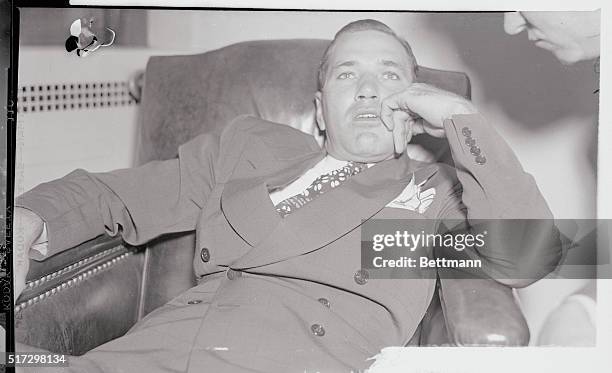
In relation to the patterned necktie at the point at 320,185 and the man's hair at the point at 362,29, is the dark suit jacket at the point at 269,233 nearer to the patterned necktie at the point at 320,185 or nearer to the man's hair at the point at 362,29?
the patterned necktie at the point at 320,185

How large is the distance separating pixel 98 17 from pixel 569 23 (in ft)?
2.79

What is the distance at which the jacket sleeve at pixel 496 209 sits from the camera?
1134 millimetres

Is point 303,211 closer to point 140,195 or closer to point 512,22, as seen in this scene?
point 140,195

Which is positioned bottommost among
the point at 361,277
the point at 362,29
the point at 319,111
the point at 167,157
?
the point at 361,277

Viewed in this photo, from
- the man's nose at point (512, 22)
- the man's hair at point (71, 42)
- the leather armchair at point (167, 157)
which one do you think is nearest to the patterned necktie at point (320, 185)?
the leather armchair at point (167, 157)

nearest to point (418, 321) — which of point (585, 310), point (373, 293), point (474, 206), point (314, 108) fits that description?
point (373, 293)

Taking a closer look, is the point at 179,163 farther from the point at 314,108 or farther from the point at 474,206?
the point at 474,206

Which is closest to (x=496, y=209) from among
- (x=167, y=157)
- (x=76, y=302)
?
(x=167, y=157)

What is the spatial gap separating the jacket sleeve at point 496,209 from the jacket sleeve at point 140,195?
43cm

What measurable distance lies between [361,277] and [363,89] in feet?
1.06

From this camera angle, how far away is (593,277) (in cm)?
128

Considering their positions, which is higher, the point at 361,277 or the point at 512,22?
the point at 512,22

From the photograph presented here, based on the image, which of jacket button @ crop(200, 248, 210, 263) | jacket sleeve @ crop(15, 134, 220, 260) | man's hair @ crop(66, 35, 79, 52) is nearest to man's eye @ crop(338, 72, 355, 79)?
jacket sleeve @ crop(15, 134, 220, 260)

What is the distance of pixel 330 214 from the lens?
122cm
